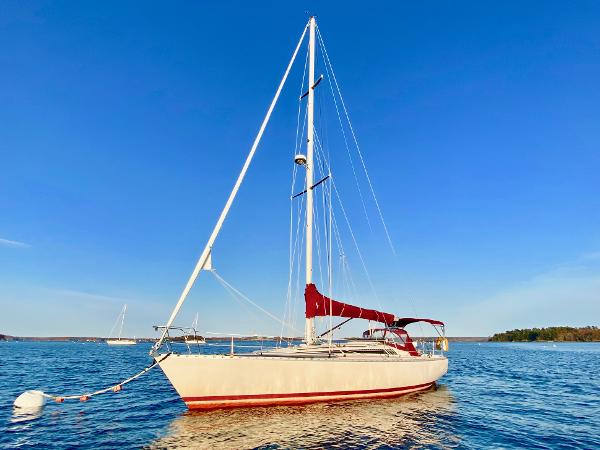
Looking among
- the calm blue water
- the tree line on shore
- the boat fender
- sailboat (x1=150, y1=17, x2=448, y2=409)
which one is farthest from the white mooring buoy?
the tree line on shore

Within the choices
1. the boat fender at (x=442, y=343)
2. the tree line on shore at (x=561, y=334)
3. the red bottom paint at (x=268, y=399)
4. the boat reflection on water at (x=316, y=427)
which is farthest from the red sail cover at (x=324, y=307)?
the tree line on shore at (x=561, y=334)

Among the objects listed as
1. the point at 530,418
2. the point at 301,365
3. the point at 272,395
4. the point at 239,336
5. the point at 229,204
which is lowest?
the point at 530,418

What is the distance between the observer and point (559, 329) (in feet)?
412

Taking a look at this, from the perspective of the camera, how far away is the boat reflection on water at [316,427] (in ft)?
31.3

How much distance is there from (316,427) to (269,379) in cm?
236

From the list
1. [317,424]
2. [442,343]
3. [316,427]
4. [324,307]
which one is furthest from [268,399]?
[442,343]

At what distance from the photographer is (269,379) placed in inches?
484

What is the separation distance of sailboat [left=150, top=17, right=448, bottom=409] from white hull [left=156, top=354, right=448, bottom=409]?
0.11ft

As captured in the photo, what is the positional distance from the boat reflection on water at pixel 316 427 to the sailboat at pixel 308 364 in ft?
1.82

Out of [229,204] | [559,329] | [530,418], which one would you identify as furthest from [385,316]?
[559,329]

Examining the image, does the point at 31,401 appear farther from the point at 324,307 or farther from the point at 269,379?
the point at 324,307

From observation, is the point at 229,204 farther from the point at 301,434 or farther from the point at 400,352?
the point at 400,352

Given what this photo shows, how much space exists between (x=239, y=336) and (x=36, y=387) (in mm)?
13991

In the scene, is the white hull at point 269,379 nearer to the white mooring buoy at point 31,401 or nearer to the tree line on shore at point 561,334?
the white mooring buoy at point 31,401
